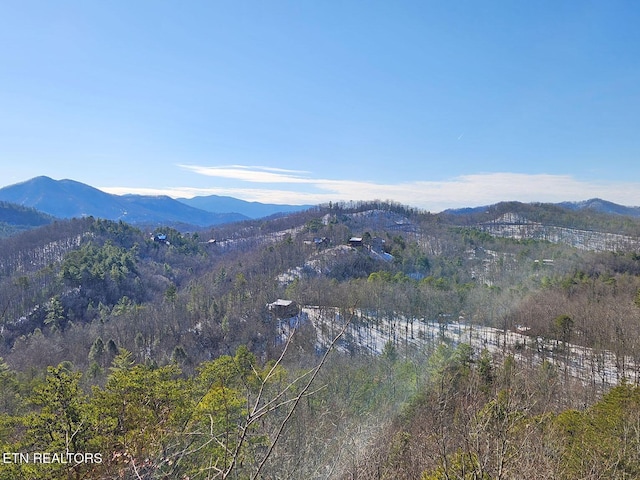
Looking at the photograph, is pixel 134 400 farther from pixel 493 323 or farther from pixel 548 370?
pixel 493 323

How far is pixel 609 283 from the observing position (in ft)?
119

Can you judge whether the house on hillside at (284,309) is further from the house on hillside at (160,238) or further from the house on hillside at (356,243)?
the house on hillside at (160,238)

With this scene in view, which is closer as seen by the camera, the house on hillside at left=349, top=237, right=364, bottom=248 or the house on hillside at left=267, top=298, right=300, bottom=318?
the house on hillside at left=267, top=298, right=300, bottom=318

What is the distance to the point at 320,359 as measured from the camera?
10.4 metres

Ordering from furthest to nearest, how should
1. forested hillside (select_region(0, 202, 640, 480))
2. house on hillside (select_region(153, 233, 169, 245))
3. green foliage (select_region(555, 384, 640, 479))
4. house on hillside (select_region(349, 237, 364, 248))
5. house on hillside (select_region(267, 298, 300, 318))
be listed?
house on hillside (select_region(153, 233, 169, 245)) < house on hillside (select_region(349, 237, 364, 248)) < house on hillside (select_region(267, 298, 300, 318)) < green foliage (select_region(555, 384, 640, 479)) < forested hillside (select_region(0, 202, 640, 480))

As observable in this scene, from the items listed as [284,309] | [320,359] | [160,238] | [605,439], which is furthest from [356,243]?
[605,439]

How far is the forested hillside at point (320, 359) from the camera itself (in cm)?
525

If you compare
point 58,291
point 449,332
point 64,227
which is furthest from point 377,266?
point 64,227

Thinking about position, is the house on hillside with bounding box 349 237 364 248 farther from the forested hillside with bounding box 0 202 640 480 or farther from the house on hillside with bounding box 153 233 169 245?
the house on hillside with bounding box 153 233 169 245

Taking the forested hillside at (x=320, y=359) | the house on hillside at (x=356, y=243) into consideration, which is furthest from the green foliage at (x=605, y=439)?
the house on hillside at (x=356, y=243)

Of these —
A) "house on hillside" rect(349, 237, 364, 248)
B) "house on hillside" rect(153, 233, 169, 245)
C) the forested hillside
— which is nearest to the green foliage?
the forested hillside

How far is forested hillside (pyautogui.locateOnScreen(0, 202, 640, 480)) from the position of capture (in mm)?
5254

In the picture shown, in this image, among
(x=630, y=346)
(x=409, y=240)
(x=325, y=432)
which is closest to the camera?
Result: (x=325, y=432)

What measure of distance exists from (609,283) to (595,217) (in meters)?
74.7
